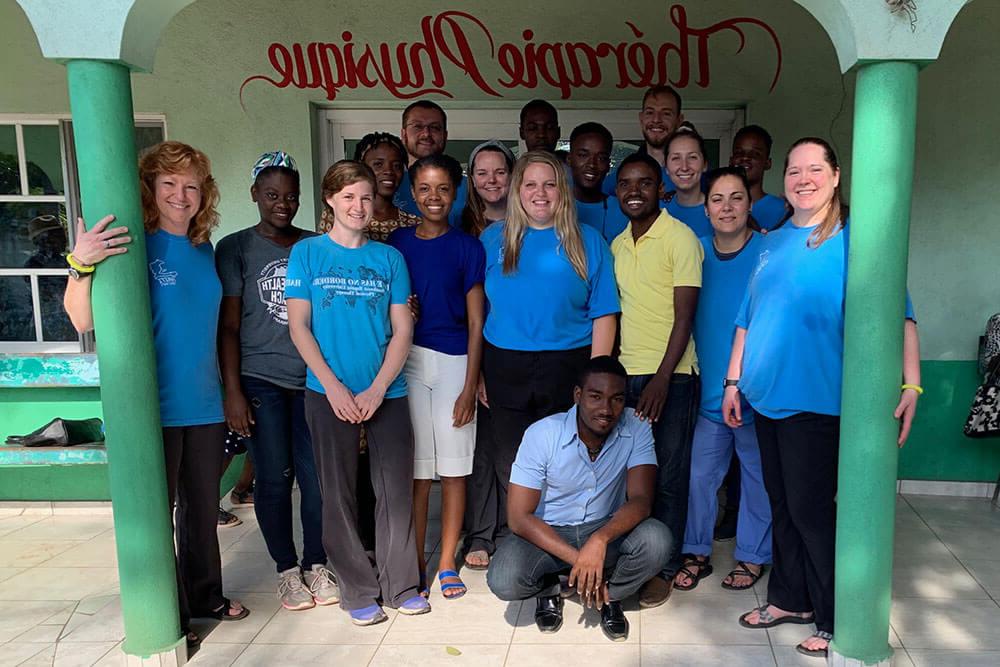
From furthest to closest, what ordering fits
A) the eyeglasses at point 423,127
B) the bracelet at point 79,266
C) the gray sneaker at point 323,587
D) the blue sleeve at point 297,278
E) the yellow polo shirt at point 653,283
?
the eyeglasses at point 423,127 → the gray sneaker at point 323,587 → the yellow polo shirt at point 653,283 → the blue sleeve at point 297,278 → the bracelet at point 79,266

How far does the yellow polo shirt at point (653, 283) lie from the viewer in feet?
10.1

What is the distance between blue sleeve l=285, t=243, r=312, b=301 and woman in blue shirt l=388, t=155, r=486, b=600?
456mm

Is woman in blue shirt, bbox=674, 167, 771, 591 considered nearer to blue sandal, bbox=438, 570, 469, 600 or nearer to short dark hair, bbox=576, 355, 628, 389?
short dark hair, bbox=576, 355, 628, 389

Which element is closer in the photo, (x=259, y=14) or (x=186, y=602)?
(x=186, y=602)

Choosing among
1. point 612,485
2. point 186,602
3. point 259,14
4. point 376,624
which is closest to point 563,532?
point 612,485

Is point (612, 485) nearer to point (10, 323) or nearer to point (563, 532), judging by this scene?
point (563, 532)

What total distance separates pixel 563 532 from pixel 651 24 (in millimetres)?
3019

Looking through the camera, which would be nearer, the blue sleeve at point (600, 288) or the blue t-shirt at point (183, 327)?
the blue t-shirt at point (183, 327)

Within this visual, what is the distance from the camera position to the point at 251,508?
15.2 ft

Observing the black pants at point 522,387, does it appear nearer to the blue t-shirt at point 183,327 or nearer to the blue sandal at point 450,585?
the blue sandal at point 450,585

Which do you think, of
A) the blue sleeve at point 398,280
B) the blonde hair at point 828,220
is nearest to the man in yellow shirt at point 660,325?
the blonde hair at point 828,220

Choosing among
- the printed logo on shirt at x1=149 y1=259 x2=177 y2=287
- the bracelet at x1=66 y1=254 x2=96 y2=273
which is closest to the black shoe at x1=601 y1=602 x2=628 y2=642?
the printed logo on shirt at x1=149 y1=259 x2=177 y2=287

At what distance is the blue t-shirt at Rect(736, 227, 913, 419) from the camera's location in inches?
103

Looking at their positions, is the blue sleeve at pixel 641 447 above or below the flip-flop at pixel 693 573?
above
